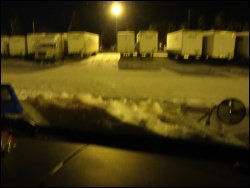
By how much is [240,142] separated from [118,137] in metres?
2.52

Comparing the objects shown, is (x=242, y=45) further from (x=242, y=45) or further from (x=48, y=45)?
(x=48, y=45)

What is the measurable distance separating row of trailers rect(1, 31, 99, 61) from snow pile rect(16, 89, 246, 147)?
18.2 m

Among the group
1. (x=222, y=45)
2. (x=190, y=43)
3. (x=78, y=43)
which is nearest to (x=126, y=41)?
(x=78, y=43)

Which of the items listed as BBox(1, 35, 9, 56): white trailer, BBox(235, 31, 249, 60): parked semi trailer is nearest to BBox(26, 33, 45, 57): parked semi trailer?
BBox(1, 35, 9, 56): white trailer

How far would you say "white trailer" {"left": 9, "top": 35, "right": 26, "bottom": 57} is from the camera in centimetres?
3366

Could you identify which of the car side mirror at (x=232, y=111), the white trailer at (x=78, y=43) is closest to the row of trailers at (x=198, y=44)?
the white trailer at (x=78, y=43)

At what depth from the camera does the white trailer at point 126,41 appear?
3156cm

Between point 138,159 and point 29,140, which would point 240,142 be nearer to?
point 138,159

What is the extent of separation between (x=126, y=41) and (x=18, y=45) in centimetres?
1087

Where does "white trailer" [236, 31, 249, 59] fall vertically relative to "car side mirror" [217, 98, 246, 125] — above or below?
above

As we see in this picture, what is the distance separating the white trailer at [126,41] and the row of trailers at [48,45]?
3602mm

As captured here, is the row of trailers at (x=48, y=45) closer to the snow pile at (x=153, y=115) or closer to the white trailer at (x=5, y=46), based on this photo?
the white trailer at (x=5, y=46)

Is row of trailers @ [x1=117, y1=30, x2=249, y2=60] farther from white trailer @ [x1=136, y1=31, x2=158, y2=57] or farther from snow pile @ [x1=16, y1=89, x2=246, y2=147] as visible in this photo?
snow pile @ [x1=16, y1=89, x2=246, y2=147]

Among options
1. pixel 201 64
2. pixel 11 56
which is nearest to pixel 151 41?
pixel 201 64
